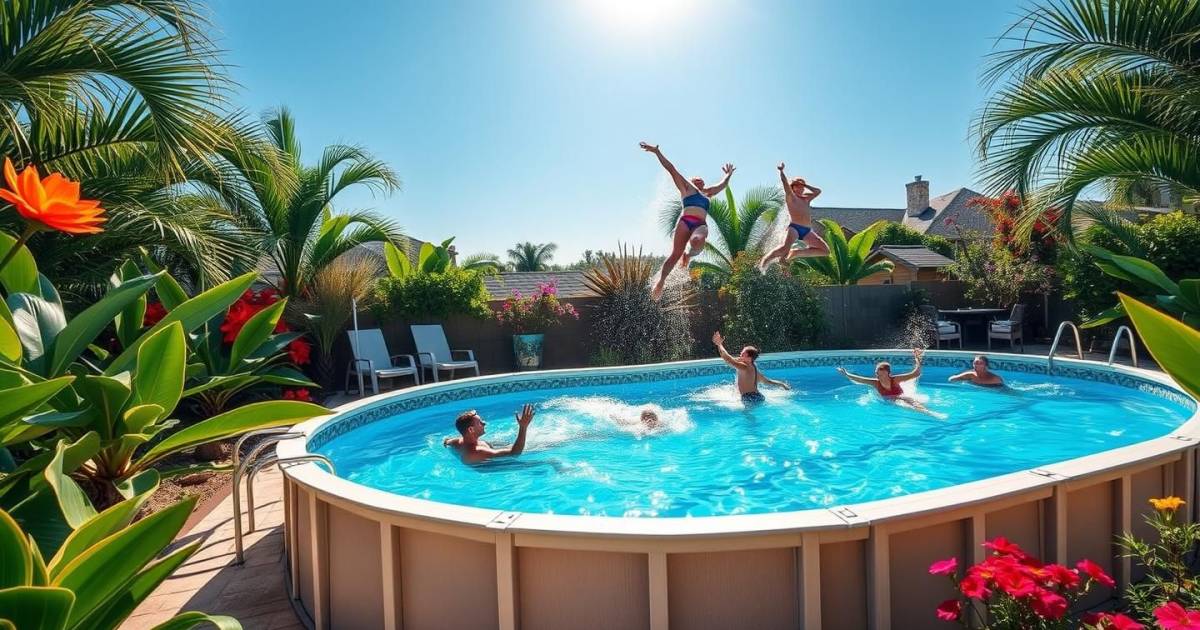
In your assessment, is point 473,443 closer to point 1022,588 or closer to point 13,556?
point 13,556

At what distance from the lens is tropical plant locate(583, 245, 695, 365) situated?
11250 millimetres

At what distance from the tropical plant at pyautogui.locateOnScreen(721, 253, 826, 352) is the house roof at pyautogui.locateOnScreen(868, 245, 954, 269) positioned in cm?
1018

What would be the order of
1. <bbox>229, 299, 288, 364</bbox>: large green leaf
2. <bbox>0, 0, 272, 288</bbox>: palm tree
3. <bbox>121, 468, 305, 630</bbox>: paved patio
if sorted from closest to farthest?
<bbox>121, 468, 305, 630</bbox>: paved patio → <bbox>0, 0, 272, 288</bbox>: palm tree → <bbox>229, 299, 288, 364</bbox>: large green leaf

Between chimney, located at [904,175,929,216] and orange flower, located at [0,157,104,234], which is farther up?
chimney, located at [904,175,929,216]

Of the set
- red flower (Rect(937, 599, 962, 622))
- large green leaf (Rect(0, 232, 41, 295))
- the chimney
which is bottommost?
red flower (Rect(937, 599, 962, 622))

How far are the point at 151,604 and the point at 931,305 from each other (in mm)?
14682

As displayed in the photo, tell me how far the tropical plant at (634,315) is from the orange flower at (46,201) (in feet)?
32.5

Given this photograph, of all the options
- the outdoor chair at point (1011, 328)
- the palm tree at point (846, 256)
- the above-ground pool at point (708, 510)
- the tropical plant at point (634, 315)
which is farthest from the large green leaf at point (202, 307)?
the palm tree at point (846, 256)

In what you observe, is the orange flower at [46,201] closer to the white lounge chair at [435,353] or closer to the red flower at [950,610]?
the red flower at [950,610]

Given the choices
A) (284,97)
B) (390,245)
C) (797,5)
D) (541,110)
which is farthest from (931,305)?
(284,97)

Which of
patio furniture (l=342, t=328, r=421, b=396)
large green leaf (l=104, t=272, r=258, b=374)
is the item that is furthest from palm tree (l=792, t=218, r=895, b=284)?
large green leaf (l=104, t=272, r=258, b=374)

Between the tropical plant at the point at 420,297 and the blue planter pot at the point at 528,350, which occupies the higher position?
→ the tropical plant at the point at 420,297

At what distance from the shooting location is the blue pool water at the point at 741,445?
5.04 m

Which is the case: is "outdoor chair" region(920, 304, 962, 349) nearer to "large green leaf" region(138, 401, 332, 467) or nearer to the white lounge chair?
the white lounge chair
